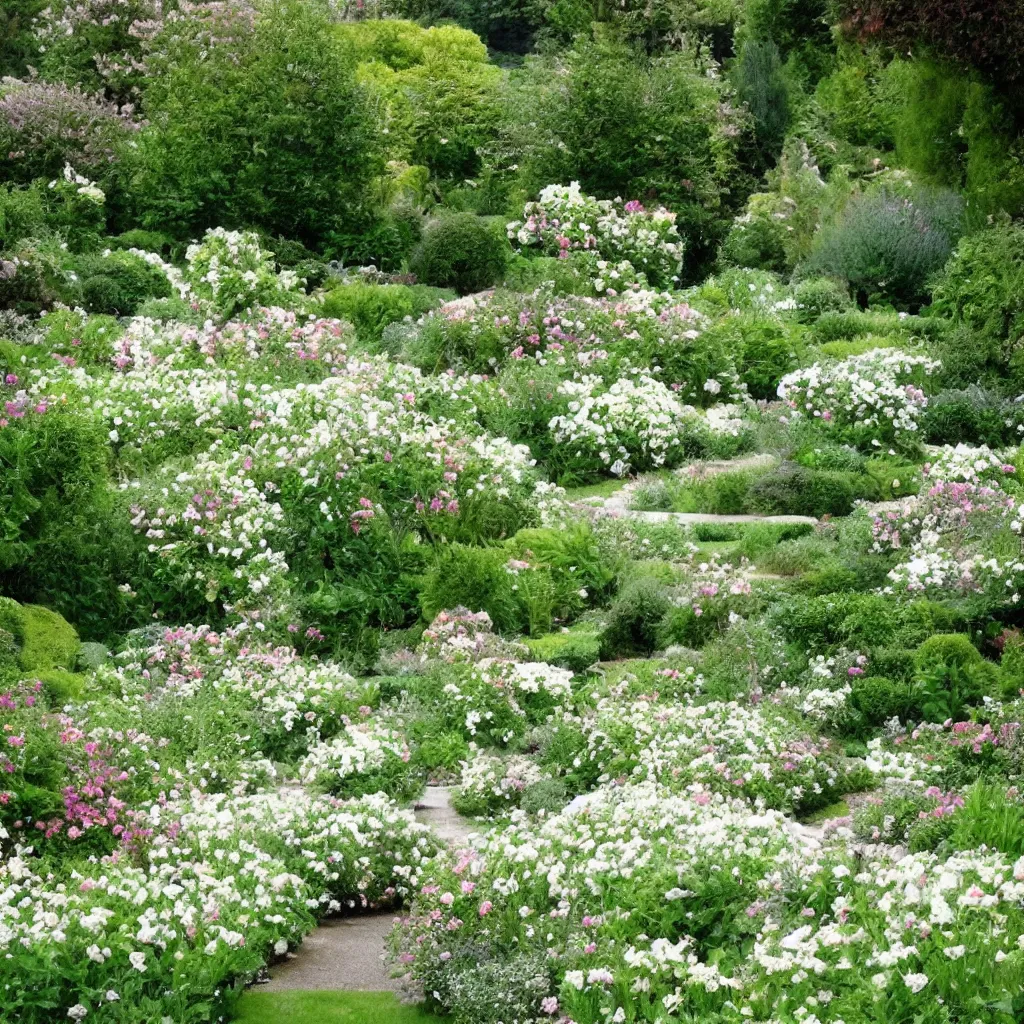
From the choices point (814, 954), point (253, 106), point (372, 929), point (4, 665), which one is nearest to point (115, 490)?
point (4, 665)

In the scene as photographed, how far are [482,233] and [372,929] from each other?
1168 cm

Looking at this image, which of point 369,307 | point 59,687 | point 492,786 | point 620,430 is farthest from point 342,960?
point 369,307

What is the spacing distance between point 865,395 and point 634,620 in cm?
402

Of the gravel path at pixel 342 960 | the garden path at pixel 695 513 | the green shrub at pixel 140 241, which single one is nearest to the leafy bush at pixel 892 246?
the garden path at pixel 695 513

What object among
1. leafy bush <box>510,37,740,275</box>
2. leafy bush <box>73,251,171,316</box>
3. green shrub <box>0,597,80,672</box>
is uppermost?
leafy bush <box>510,37,740,275</box>

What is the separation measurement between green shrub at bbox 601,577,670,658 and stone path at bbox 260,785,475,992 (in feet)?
8.48

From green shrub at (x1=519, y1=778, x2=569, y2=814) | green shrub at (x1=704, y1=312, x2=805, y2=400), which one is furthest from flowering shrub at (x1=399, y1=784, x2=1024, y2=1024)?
green shrub at (x1=704, y1=312, x2=805, y2=400)

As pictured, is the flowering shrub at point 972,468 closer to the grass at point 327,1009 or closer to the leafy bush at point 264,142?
the grass at point 327,1009

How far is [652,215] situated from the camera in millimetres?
18531

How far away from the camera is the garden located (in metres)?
6.13

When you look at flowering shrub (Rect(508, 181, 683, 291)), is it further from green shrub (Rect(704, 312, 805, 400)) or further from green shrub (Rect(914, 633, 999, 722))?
green shrub (Rect(914, 633, 999, 722))

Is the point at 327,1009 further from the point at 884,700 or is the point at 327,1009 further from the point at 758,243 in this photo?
the point at 758,243

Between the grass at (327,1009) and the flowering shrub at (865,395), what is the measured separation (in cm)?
766

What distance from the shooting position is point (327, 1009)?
6129 millimetres
